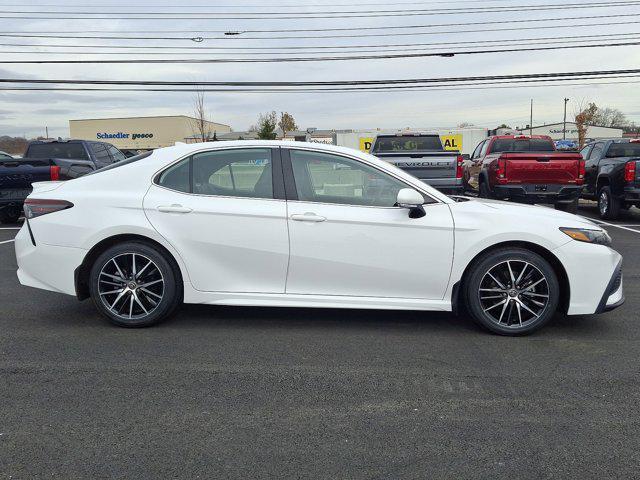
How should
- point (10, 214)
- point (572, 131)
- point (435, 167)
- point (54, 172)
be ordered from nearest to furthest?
point (54, 172) < point (435, 167) < point (10, 214) < point (572, 131)

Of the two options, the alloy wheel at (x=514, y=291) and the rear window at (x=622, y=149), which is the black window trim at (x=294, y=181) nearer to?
the alloy wheel at (x=514, y=291)

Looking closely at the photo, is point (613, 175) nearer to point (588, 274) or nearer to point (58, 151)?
point (588, 274)

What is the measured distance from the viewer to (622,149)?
14.2 metres

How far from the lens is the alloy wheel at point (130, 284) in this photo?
5203mm

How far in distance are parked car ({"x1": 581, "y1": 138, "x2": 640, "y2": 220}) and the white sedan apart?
27.2 feet

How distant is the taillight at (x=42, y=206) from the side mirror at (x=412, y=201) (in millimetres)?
2794

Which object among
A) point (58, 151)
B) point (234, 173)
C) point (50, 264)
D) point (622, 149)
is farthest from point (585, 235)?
point (58, 151)

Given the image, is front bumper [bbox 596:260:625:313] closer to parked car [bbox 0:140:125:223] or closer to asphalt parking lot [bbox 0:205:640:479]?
asphalt parking lot [bbox 0:205:640:479]

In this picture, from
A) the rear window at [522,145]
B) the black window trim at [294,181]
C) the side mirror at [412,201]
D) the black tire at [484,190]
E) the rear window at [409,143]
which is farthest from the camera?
the rear window at [522,145]

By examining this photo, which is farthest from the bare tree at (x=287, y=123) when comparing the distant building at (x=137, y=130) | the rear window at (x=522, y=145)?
the rear window at (x=522, y=145)

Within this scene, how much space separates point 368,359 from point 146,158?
2610mm

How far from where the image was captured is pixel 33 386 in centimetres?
402

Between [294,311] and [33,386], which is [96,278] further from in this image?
[294,311]

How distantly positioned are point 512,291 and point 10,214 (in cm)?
1180
